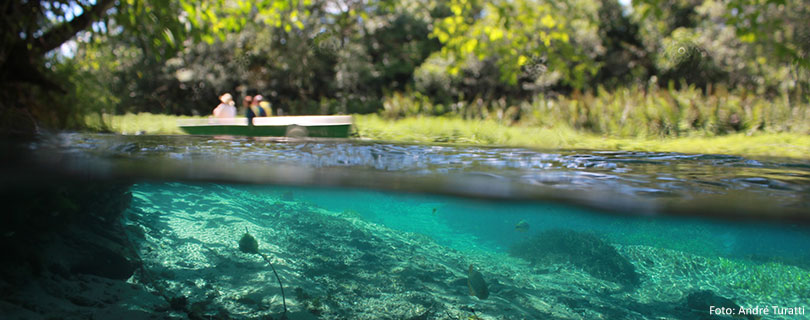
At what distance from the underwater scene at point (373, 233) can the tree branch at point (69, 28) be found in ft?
8.28

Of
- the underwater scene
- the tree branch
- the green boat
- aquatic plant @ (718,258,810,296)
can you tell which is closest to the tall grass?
aquatic plant @ (718,258,810,296)

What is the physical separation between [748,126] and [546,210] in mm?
9346

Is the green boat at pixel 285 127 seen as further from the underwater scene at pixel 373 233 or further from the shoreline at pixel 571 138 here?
the underwater scene at pixel 373 233

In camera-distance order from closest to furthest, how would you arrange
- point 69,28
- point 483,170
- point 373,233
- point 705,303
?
point 483,170
point 705,303
point 373,233
point 69,28

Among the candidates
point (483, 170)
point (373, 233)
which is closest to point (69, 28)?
point (373, 233)

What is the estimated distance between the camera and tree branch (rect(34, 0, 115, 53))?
7551 millimetres

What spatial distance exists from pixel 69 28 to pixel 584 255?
27.0ft

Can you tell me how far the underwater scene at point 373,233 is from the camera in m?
4.62

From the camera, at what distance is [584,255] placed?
6.88 metres

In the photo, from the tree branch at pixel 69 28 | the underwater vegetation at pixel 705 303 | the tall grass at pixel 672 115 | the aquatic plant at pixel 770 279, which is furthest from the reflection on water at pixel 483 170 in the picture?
the tall grass at pixel 672 115

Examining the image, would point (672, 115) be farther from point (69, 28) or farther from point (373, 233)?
point (69, 28)

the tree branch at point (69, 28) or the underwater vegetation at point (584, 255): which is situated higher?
the tree branch at point (69, 28)

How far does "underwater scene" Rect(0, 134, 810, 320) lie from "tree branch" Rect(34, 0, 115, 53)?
8.28ft

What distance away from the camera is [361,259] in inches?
236
